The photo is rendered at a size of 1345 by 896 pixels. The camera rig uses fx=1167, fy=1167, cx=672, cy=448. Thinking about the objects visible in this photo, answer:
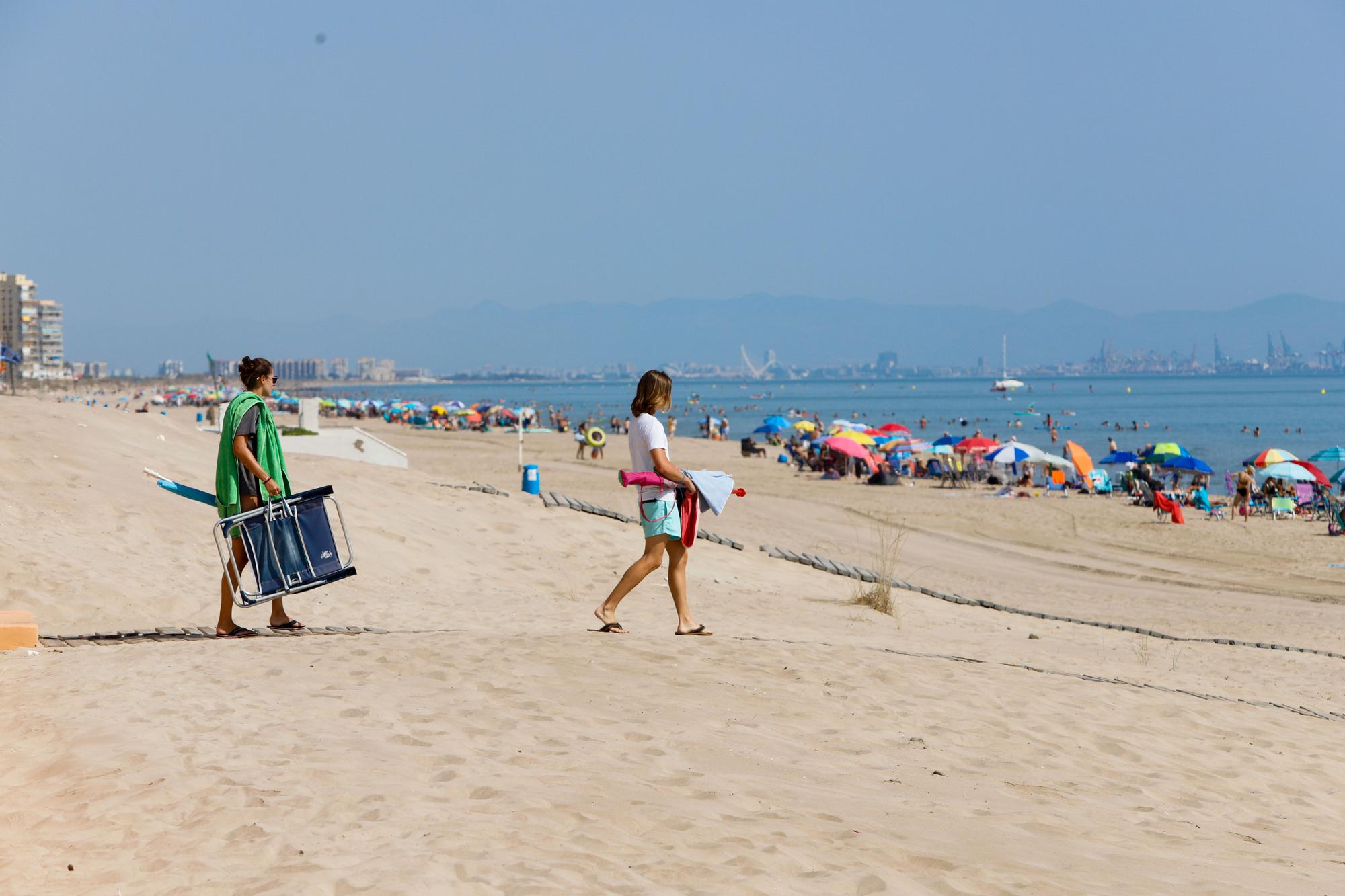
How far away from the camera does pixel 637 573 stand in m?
6.09

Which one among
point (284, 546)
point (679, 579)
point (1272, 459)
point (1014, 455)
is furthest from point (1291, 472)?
point (284, 546)

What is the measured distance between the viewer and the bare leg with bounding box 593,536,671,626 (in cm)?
600

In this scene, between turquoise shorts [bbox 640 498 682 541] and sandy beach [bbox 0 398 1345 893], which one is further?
turquoise shorts [bbox 640 498 682 541]

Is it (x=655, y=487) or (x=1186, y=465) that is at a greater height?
(x=655, y=487)

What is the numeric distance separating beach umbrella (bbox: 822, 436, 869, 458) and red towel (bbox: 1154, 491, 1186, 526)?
7355 mm

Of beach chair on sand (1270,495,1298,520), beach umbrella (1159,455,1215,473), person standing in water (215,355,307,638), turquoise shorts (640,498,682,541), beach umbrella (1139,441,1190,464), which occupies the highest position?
person standing in water (215,355,307,638)

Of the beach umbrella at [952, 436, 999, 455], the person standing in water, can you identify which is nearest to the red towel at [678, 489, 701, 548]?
the person standing in water

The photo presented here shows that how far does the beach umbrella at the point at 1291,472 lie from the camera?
23.9 m

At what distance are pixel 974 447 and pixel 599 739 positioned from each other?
27112 millimetres

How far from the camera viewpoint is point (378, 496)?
1276 centimetres

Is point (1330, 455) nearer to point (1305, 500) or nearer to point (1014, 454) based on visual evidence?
point (1305, 500)

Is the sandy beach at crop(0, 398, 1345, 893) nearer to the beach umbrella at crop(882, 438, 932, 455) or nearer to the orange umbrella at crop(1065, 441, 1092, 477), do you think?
the orange umbrella at crop(1065, 441, 1092, 477)

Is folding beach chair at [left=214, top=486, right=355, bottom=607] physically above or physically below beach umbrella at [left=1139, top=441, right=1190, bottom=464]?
above

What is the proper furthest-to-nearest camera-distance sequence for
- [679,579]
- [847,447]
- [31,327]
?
1. [31,327]
2. [847,447]
3. [679,579]
